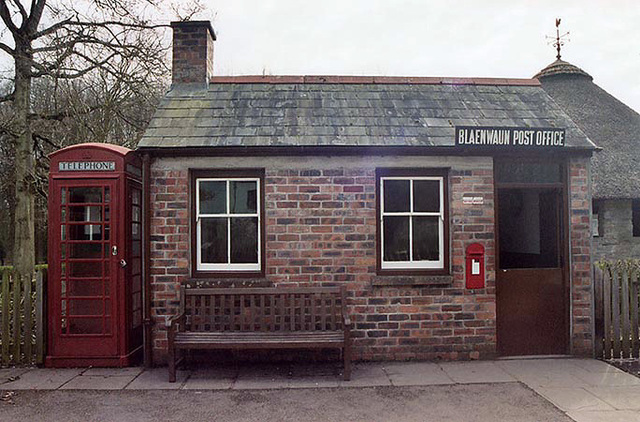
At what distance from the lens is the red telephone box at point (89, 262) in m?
6.71

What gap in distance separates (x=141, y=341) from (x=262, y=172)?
3.09 m

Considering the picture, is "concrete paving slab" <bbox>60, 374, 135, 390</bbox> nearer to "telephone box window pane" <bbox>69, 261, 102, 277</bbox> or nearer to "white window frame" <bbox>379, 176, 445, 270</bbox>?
"telephone box window pane" <bbox>69, 261, 102, 277</bbox>

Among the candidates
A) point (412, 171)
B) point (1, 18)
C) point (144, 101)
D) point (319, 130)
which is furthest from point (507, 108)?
point (1, 18)

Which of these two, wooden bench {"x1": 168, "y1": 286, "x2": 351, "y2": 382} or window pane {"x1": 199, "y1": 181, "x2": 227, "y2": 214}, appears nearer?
wooden bench {"x1": 168, "y1": 286, "x2": 351, "y2": 382}

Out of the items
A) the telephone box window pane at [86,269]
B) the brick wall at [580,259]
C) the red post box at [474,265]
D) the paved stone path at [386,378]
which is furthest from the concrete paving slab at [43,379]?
the brick wall at [580,259]

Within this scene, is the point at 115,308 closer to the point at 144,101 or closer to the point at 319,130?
the point at 319,130

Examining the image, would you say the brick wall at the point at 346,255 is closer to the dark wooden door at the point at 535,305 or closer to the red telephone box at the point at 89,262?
the dark wooden door at the point at 535,305

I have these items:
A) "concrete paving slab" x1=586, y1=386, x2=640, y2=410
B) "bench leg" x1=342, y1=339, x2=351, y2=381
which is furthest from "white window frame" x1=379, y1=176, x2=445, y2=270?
"concrete paving slab" x1=586, y1=386, x2=640, y2=410

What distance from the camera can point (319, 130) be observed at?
23.8 feet

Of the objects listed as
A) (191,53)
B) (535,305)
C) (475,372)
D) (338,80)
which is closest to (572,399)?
(475,372)

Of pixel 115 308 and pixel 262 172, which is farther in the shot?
pixel 262 172

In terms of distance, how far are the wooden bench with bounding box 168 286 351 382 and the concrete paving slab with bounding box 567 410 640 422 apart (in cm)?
264

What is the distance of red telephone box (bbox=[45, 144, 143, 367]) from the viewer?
6.71m

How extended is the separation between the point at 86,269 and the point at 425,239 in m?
4.77
